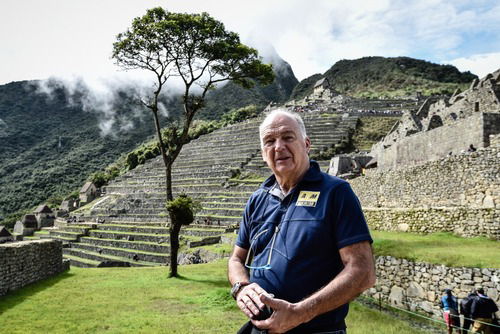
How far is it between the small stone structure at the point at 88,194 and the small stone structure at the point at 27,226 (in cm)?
639

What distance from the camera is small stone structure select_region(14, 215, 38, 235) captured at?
3441 cm

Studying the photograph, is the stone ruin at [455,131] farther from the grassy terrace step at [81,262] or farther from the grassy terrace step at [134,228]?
the grassy terrace step at [81,262]

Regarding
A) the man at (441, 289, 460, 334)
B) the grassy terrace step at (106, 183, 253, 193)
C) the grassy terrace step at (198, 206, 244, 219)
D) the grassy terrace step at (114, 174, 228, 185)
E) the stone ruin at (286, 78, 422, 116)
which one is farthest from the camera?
the stone ruin at (286, 78, 422, 116)

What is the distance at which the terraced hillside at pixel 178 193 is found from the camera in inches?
836

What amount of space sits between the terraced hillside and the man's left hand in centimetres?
1557

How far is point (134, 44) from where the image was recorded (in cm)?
1312

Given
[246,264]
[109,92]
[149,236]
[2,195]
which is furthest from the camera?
[109,92]

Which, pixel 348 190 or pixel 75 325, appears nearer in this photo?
pixel 348 190

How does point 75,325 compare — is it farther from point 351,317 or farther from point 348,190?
point 348,190

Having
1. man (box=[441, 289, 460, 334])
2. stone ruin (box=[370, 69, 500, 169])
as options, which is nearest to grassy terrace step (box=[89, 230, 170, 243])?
stone ruin (box=[370, 69, 500, 169])

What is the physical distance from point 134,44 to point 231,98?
3426 inches

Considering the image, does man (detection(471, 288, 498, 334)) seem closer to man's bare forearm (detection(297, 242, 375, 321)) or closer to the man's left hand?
man's bare forearm (detection(297, 242, 375, 321))

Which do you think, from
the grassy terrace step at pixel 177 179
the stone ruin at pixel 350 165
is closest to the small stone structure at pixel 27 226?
the grassy terrace step at pixel 177 179

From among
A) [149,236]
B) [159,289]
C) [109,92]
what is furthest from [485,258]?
[109,92]
